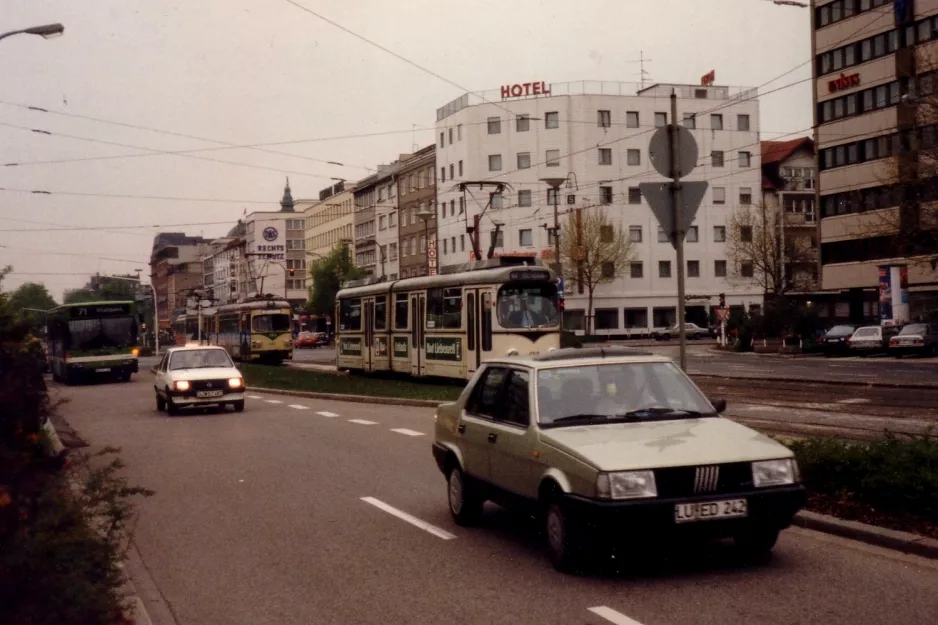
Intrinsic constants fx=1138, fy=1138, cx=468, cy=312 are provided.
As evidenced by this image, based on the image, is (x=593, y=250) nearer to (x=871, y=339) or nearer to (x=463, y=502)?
(x=871, y=339)

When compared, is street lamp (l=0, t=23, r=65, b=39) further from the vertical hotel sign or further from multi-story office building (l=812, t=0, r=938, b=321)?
multi-story office building (l=812, t=0, r=938, b=321)

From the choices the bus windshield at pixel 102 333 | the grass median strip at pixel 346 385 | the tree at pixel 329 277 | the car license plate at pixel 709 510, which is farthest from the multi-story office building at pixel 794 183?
the car license plate at pixel 709 510

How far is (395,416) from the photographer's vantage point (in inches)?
870

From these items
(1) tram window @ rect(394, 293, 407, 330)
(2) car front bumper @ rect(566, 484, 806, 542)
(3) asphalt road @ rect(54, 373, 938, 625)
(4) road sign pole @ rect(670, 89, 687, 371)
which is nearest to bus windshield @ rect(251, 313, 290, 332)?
(1) tram window @ rect(394, 293, 407, 330)

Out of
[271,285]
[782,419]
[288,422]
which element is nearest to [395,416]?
[288,422]

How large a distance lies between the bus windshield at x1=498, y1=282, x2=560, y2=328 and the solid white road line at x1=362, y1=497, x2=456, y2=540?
1720 centimetres

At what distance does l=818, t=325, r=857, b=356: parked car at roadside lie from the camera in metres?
50.7

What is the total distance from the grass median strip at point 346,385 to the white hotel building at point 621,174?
163 ft

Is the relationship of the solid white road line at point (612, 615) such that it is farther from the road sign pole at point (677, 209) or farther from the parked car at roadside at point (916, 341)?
the parked car at roadside at point (916, 341)

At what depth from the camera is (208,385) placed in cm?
Result: 2434

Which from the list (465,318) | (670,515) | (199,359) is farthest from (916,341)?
(670,515)

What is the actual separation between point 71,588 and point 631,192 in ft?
288

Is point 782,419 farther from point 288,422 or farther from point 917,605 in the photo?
point 917,605

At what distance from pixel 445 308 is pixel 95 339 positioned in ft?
69.2
